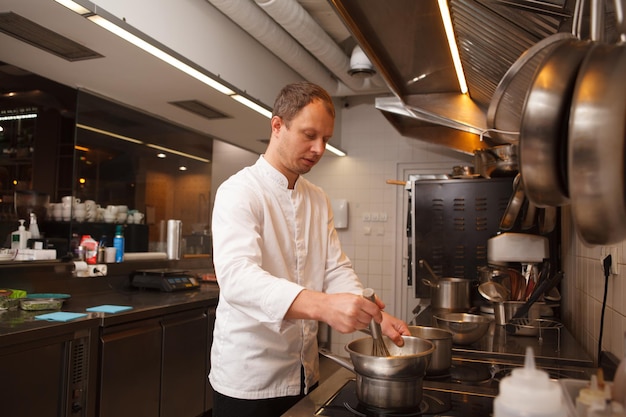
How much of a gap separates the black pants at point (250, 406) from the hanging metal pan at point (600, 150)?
45.3 inches

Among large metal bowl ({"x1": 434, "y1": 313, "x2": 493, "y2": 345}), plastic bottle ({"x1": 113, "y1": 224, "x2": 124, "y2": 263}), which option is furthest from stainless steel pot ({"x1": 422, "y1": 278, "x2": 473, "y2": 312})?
plastic bottle ({"x1": 113, "y1": 224, "x2": 124, "y2": 263})

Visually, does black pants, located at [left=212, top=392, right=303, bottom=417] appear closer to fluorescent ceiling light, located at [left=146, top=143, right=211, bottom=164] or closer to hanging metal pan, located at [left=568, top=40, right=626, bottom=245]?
hanging metal pan, located at [left=568, top=40, right=626, bottom=245]

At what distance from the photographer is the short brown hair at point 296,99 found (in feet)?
4.97

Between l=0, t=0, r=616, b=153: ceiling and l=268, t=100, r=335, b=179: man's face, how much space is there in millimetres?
Answer: 319

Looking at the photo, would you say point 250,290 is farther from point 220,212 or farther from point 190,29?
point 190,29

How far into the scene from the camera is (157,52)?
2467 mm

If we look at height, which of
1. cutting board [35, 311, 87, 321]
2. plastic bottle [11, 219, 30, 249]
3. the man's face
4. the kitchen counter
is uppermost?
the man's face

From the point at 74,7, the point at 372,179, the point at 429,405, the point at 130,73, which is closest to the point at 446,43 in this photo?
the point at 429,405

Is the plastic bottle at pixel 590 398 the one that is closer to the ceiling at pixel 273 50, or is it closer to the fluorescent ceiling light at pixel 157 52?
the ceiling at pixel 273 50

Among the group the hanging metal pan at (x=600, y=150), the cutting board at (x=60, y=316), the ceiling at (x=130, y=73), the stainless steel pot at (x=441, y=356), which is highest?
the ceiling at (x=130, y=73)

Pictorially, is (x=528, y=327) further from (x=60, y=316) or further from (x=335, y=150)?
(x=335, y=150)

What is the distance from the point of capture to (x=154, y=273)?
12.1 ft

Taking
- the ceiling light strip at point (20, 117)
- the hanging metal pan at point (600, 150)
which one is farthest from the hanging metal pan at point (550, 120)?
the ceiling light strip at point (20, 117)

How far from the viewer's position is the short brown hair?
1.51 meters
